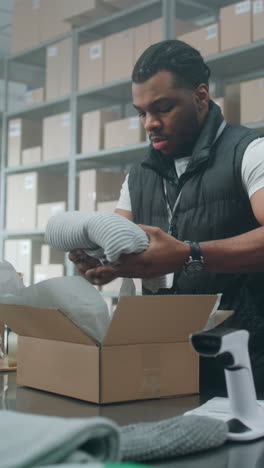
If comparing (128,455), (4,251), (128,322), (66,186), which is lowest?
(128,455)

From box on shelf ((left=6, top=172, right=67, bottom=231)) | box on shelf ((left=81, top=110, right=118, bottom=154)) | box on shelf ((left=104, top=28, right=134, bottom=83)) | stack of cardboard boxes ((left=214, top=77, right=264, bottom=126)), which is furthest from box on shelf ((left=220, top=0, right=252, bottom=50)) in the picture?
box on shelf ((left=6, top=172, right=67, bottom=231))

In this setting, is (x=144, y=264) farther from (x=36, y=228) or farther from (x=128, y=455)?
(x=36, y=228)

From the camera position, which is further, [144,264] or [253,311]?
[253,311]

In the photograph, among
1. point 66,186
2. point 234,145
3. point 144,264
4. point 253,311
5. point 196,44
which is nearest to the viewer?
point 144,264

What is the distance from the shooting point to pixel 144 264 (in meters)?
0.98

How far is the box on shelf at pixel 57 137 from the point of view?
3.50 metres

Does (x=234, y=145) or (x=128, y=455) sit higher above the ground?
(x=234, y=145)

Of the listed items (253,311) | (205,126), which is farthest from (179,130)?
(253,311)

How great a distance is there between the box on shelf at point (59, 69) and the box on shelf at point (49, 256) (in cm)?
93

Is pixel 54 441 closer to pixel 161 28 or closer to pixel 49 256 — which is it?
pixel 161 28

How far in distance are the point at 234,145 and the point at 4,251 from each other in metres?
2.78

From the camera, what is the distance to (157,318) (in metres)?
0.86

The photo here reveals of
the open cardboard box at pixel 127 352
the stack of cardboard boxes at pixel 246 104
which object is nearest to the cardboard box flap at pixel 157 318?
the open cardboard box at pixel 127 352

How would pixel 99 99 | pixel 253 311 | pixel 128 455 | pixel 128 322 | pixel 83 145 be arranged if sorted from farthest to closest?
pixel 99 99
pixel 83 145
pixel 253 311
pixel 128 322
pixel 128 455
